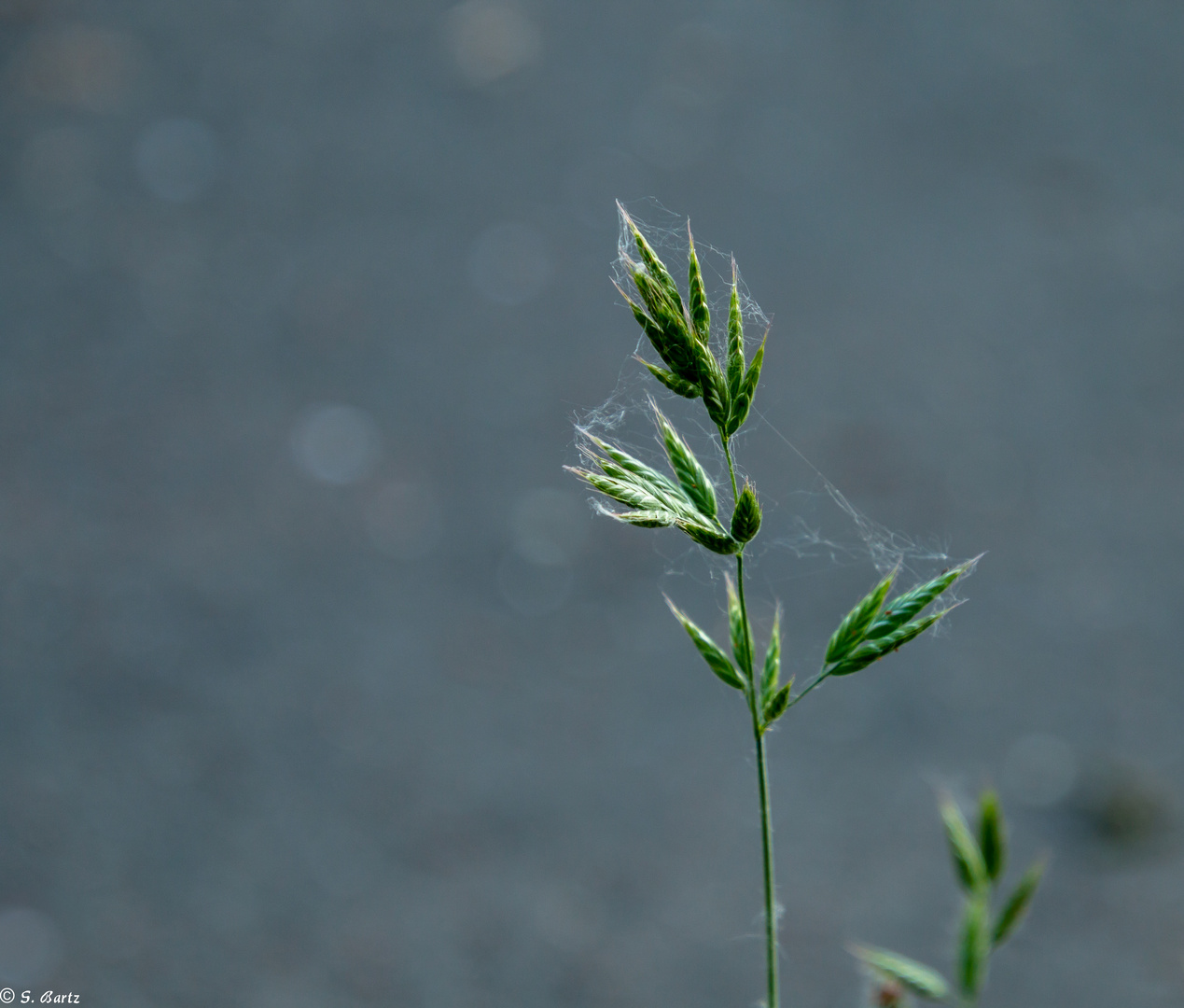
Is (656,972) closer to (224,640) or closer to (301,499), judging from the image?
(224,640)

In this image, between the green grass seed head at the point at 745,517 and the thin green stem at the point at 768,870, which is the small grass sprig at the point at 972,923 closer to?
the thin green stem at the point at 768,870

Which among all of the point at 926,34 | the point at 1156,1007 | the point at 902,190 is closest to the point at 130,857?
the point at 1156,1007

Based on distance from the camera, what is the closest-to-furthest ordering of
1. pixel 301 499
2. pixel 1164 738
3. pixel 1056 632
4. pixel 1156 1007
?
pixel 1156 1007, pixel 1164 738, pixel 1056 632, pixel 301 499

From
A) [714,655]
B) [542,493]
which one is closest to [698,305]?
[714,655]

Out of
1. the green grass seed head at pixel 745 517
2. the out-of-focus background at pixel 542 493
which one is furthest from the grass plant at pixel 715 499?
the out-of-focus background at pixel 542 493

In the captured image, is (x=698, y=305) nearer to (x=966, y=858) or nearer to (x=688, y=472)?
(x=688, y=472)
